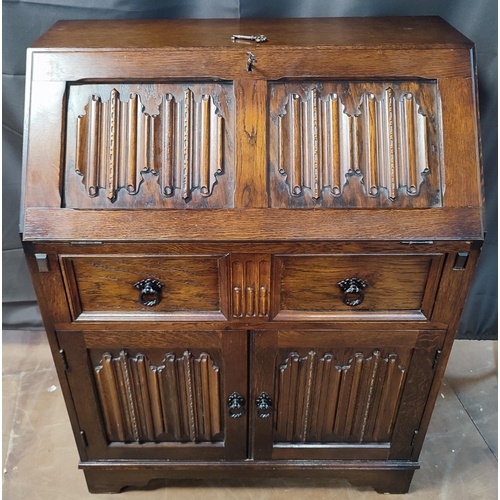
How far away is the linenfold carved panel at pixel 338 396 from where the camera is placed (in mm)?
1293

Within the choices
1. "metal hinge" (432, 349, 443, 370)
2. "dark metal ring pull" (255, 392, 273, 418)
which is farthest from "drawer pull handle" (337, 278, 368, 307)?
"dark metal ring pull" (255, 392, 273, 418)

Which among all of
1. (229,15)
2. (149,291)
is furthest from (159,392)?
(229,15)

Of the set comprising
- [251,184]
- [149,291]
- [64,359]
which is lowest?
[64,359]

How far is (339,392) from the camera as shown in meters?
1.35

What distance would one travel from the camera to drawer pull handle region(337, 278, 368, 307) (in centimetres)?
115

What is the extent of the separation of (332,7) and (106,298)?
3.37 feet

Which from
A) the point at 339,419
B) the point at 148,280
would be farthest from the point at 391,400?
the point at 148,280

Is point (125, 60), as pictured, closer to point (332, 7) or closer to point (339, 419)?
point (332, 7)

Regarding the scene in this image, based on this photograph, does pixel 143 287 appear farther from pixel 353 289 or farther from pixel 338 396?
pixel 338 396

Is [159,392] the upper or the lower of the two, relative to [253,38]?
lower

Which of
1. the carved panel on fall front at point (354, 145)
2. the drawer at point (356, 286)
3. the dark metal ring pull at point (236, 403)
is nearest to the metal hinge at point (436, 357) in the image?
the drawer at point (356, 286)

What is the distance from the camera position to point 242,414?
137cm

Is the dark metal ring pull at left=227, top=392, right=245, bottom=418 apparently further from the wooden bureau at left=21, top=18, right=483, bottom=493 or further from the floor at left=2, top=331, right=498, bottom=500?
the floor at left=2, top=331, right=498, bottom=500

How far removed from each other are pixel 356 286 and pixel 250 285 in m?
0.24
